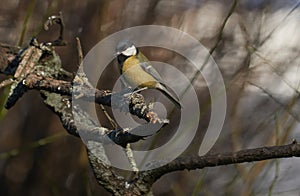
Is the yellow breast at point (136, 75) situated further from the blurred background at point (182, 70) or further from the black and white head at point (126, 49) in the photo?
the blurred background at point (182, 70)

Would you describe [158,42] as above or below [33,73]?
below

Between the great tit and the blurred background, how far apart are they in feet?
3.32

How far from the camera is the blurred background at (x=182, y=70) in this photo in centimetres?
265

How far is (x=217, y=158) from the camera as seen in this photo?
2.96ft

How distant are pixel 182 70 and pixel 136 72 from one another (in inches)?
56.4

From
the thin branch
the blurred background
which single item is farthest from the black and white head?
the blurred background

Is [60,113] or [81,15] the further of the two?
[81,15]

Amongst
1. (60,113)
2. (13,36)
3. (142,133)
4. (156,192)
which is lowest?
(156,192)

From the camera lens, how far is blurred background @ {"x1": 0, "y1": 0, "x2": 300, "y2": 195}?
104 inches

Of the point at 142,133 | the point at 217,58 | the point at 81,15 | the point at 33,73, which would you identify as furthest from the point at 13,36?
the point at 142,133

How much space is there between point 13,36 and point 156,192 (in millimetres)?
906

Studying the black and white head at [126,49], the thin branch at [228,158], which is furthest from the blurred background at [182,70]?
the thin branch at [228,158]

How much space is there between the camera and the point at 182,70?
2793 mm

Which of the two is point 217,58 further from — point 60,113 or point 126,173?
point 60,113
